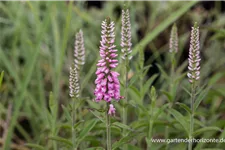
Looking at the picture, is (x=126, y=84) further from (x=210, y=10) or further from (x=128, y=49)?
(x=210, y=10)

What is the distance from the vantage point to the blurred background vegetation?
2.56m

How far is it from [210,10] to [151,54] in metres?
0.86

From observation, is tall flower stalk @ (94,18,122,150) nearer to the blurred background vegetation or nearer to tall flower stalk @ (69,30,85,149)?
tall flower stalk @ (69,30,85,149)

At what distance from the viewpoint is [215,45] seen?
3.47 m

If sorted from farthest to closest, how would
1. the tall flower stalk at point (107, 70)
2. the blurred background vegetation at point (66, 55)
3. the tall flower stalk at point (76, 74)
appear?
the blurred background vegetation at point (66, 55)
the tall flower stalk at point (76, 74)
the tall flower stalk at point (107, 70)

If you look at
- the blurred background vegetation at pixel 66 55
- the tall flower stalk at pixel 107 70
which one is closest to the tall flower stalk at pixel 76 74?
the tall flower stalk at pixel 107 70

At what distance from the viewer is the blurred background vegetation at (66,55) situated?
101 inches

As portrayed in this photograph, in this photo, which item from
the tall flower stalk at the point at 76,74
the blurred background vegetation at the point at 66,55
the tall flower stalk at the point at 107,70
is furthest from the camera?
the blurred background vegetation at the point at 66,55

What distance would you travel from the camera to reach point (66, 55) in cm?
360

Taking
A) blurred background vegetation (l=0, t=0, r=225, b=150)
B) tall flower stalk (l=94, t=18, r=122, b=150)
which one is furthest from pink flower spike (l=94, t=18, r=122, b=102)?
blurred background vegetation (l=0, t=0, r=225, b=150)

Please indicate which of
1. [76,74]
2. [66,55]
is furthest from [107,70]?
[66,55]

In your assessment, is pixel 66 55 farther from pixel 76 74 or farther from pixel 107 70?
pixel 107 70

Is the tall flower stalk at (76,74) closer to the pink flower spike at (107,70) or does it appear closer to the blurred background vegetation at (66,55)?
the pink flower spike at (107,70)

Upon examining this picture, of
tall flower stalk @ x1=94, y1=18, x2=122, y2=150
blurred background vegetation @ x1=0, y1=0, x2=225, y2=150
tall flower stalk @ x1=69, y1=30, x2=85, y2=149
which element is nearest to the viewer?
tall flower stalk @ x1=94, y1=18, x2=122, y2=150
